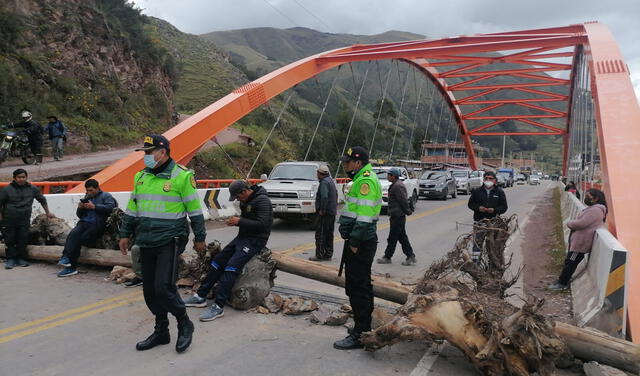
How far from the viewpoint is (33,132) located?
14555 mm

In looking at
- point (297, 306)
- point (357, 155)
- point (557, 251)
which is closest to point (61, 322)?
point (297, 306)

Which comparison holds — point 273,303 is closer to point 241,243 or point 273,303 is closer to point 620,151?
point 241,243

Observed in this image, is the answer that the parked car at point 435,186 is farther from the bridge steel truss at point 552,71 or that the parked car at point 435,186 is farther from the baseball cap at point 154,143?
the baseball cap at point 154,143

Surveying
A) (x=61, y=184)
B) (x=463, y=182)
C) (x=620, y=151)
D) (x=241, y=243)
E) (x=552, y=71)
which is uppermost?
(x=552, y=71)

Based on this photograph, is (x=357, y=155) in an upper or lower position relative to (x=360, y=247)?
upper

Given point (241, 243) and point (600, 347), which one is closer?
point (600, 347)

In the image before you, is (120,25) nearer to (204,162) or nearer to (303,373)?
(204,162)

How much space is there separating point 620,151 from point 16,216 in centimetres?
1041

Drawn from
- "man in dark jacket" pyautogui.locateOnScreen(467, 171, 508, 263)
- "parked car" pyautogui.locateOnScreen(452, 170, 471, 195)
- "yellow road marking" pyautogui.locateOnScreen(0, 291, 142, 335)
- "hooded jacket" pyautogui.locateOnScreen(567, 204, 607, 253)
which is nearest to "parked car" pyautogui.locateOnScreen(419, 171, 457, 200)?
"parked car" pyautogui.locateOnScreen(452, 170, 471, 195)

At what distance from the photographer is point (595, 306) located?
16.6 feet

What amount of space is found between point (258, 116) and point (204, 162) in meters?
18.2

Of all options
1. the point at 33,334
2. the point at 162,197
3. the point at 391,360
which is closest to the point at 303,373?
the point at 391,360

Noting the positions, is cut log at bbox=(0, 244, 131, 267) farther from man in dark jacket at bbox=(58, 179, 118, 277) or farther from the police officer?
the police officer

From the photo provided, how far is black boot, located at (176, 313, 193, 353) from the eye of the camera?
4.04 meters
